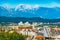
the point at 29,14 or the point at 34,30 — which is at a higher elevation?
the point at 29,14

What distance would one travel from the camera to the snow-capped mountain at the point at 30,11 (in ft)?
5.68

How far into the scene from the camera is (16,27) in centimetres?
170

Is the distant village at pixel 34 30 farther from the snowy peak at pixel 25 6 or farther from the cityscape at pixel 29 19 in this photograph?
the snowy peak at pixel 25 6

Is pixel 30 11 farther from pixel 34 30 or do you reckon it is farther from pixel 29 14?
pixel 34 30

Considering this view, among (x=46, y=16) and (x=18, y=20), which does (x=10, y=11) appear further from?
(x=46, y=16)

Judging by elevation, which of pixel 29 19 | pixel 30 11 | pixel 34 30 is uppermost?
pixel 30 11

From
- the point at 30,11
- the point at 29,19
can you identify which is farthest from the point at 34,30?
the point at 30,11

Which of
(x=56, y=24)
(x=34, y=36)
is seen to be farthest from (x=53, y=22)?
(x=34, y=36)

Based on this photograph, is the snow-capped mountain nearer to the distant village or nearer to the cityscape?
the cityscape

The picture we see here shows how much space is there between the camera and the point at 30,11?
1.75m

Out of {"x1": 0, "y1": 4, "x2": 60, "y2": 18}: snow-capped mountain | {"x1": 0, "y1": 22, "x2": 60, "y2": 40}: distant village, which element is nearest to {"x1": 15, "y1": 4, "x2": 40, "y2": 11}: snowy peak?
{"x1": 0, "y1": 4, "x2": 60, "y2": 18}: snow-capped mountain

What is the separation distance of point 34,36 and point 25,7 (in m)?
0.39

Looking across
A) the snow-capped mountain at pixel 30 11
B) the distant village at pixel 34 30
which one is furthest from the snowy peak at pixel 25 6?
the distant village at pixel 34 30

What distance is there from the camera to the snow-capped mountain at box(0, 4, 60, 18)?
1731mm
